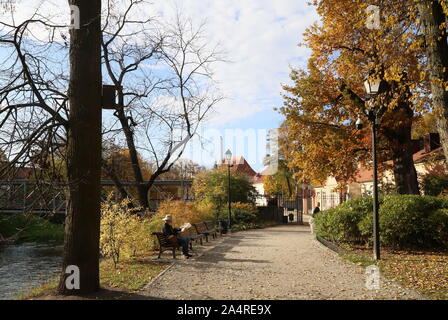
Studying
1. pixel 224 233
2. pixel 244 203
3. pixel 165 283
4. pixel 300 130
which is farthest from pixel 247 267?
A: pixel 244 203

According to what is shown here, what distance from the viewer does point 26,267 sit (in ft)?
58.4

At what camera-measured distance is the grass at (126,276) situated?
7.64m

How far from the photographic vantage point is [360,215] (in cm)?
1317

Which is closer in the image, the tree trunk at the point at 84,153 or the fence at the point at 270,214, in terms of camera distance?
the tree trunk at the point at 84,153

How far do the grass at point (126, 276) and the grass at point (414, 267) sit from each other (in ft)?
17.2

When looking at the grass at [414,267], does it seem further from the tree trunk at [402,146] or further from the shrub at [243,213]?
the shrub at [243,213]

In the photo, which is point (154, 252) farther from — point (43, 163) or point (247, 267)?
point (43, 163)

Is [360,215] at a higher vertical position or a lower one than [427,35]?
lower

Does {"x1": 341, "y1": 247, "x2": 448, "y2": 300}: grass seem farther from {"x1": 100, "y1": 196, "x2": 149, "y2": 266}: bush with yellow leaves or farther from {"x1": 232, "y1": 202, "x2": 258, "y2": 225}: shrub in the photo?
{"x1": 232, "y1": 202, "x2": 258, "y2": 225}: shrub

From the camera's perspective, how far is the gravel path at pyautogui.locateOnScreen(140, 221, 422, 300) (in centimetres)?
699

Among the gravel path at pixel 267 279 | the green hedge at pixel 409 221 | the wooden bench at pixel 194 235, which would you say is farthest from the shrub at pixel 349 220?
the wooden bench at pixel 194 235

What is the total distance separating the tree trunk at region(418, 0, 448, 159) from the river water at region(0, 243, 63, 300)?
11261 millimetres
